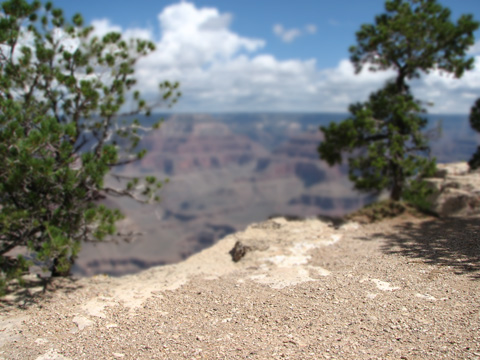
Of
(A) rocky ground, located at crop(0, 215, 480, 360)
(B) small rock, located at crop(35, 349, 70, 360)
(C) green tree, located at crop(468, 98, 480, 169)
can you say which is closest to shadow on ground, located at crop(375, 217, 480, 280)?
(A) rocky ground, located at crop(0, 215, 480, 360)

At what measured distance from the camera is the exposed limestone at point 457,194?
16656 millimetres

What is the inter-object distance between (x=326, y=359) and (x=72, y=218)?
794cm

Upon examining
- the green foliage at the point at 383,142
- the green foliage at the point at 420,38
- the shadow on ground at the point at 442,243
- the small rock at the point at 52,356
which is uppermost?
the green foliage at the point at 420,38

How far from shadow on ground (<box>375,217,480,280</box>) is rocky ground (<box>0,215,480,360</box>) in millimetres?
37

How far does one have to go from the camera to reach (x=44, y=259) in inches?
382

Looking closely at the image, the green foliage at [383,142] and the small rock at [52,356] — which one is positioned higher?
the green foliage at [383,142]

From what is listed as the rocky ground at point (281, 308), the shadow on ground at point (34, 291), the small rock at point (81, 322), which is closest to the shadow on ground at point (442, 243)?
the rocky ground at point (281, 308)

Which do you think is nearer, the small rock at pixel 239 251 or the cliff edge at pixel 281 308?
the cliff edge at pixel 281 308

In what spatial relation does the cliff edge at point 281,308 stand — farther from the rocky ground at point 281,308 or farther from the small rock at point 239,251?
the small rock at point 239,251

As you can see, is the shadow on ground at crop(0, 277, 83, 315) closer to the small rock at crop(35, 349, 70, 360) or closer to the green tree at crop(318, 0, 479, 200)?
the small rock at crop(35, 349, 70, 360)

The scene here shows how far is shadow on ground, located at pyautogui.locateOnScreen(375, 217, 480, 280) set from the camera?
9570 millimetres

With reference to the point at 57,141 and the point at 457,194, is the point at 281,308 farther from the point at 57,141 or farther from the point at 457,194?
the point at 457,194

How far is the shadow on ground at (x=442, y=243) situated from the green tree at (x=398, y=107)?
9.66 ft

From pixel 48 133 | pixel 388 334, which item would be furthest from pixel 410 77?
pixel 48 133
